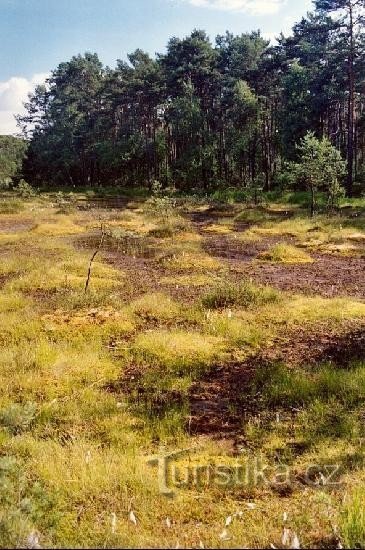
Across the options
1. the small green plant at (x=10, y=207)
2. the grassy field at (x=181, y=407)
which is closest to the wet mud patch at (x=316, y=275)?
the grassy field at (x=181, y=407)

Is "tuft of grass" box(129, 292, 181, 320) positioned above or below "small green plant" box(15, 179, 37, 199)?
below

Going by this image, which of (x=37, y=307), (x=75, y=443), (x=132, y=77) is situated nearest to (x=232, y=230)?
(x=37, y=307)

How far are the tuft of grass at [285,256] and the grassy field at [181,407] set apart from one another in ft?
5.04

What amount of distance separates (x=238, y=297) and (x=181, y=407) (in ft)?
15.2

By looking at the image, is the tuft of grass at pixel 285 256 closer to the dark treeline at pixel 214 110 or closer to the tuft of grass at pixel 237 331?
the tuft of grass at pixel 237 331

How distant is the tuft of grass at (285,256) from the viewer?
50.8 ft

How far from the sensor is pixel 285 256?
1584cm

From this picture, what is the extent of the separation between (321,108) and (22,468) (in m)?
39.4

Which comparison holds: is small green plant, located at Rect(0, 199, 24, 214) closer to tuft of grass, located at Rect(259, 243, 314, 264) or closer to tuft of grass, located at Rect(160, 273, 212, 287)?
tuft of grass, located at Rect(259, 243, 314, 264)

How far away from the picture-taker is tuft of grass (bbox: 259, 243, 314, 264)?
1548 centimetres

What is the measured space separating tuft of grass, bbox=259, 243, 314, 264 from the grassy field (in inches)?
60.5

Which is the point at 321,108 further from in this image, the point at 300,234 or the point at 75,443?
the point at 75,443

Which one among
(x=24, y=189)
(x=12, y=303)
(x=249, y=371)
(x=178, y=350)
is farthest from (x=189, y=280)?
(x=24, y=189)

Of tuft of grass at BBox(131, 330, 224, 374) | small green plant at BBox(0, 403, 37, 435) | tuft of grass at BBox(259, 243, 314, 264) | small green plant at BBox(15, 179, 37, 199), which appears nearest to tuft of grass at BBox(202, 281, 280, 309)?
tuft of grass at BBox(131, 330, 224, 374)
